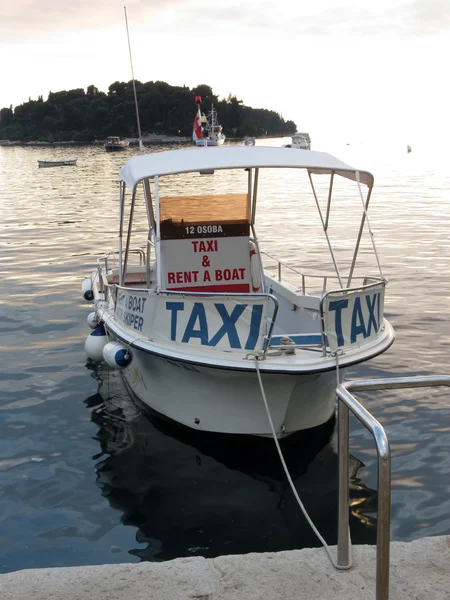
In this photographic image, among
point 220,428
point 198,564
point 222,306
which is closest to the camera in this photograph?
point 198,564

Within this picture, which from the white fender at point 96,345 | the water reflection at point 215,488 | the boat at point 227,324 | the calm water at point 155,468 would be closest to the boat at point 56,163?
the calm water at point 155,468

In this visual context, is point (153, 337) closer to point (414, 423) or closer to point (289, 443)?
point (289, 443)

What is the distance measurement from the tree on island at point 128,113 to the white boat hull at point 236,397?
142 meters

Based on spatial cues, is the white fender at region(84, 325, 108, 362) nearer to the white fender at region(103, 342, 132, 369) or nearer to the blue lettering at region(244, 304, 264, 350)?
the white fender at region(103, 342, 132, 369)

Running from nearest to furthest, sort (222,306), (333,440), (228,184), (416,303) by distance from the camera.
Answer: (222,306)
(333,440)
(416,303)
(228,184)

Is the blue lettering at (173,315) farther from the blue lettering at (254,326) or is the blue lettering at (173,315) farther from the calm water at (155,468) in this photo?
the calm water at (155,468)

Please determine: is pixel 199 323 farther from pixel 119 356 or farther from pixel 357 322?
pixel 357 322

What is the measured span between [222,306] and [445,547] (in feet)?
10.9

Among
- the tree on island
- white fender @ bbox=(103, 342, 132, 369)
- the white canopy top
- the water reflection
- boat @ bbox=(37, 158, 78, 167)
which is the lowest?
the water reflection

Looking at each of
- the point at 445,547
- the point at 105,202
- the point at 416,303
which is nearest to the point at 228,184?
the point at 105,202

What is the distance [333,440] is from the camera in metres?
7.51

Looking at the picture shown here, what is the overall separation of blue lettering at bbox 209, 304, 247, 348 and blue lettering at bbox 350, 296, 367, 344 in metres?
1.16

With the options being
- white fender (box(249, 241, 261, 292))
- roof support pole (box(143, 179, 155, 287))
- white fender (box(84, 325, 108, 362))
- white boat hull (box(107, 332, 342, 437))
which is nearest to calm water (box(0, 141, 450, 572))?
white boat hull (box(107, 332, 342, 437))

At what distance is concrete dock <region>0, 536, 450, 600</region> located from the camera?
3.31m
